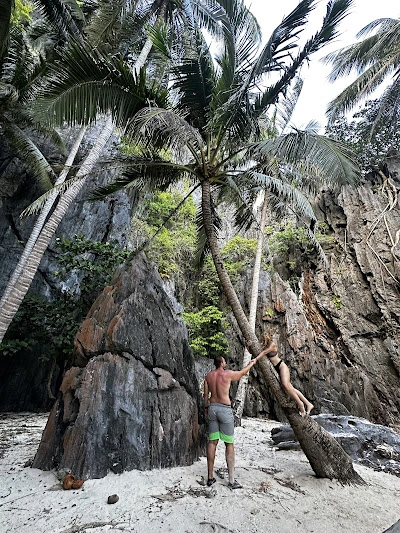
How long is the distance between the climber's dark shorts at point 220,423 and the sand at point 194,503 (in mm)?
543

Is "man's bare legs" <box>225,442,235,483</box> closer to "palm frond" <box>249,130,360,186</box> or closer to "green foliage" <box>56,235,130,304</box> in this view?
"palm frond" <box>249,130,360,186</box>

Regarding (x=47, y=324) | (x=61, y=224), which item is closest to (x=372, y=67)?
(x=61, y=224)

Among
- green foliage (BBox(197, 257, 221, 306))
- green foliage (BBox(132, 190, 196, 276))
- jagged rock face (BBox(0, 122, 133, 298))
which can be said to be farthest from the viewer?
green foliage (BBox(197, 257, 221, 306))

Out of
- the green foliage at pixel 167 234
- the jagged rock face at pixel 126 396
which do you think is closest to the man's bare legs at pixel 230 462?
the jagged rock face at pixel 126 396

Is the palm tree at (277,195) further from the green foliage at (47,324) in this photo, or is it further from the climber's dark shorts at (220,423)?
the green foliage at (47,324)

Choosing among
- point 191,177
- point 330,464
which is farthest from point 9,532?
point 191,177

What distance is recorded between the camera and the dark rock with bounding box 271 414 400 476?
5.11 meters

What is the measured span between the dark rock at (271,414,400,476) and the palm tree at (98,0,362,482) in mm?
1482

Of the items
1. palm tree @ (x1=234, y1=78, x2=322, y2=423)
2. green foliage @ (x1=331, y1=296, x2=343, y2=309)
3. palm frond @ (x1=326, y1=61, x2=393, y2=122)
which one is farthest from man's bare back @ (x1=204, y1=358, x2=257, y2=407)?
palm frond @ (x1=326, y1=61, x2=393, y2=122)

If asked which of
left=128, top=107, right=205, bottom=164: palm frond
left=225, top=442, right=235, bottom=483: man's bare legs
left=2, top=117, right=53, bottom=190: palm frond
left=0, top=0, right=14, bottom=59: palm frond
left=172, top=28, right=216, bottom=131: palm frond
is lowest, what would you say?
left=225, top=442, right=235, bottom=483: man's bare legs

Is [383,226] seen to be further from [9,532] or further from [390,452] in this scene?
[9,532]

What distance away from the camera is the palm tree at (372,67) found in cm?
1124

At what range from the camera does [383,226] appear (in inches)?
490

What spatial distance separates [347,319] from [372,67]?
10156 millimetres
